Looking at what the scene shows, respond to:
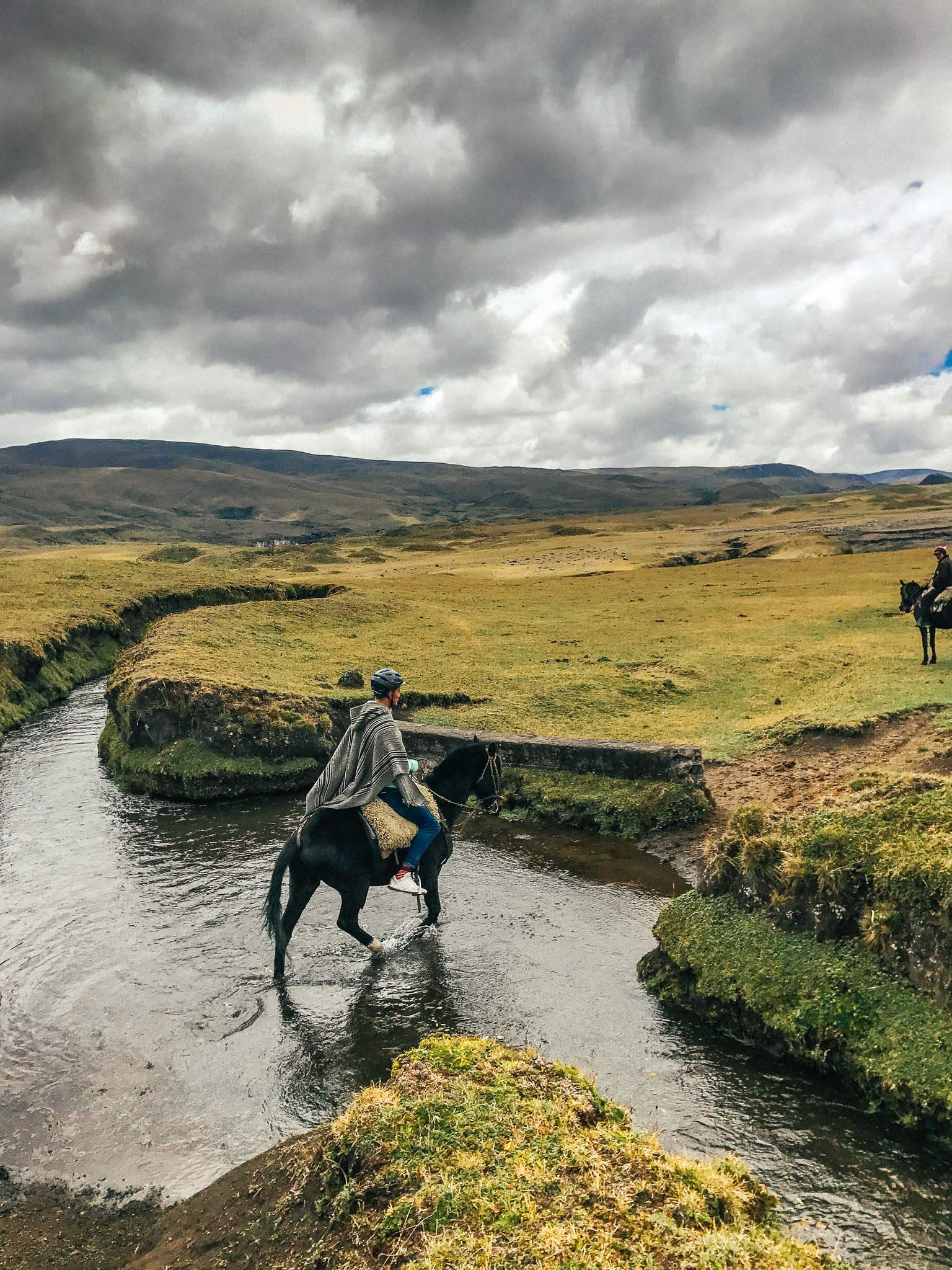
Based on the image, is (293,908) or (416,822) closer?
(293,908)

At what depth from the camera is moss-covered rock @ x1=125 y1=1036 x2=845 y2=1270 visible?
4691 millimetres

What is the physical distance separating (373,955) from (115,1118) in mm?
3964

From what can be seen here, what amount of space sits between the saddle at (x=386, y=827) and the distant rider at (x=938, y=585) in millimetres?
18379

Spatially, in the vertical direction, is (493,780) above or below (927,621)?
below

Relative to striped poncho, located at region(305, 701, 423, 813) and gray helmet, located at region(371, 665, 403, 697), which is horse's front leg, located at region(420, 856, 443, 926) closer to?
striped poncho, located at region(305, 701, 423, 813)

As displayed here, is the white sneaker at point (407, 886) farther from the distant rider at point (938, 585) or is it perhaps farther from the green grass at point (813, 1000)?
the distant rider at point (938, 585)

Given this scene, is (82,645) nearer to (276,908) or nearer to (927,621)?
(276,908)

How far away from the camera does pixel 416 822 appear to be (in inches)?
468

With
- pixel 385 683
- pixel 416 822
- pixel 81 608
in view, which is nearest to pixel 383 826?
pixel 416 822

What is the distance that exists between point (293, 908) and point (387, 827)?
5.89 ft

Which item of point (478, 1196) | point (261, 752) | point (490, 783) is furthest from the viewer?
point (261, 752)

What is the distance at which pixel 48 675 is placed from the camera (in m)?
30.0

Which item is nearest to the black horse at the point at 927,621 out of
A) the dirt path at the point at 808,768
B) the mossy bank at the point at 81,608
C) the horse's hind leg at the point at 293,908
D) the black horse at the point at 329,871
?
the dirt path at the point at 808,768

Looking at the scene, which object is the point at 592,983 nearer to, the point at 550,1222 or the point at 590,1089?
the point at 590,1089
